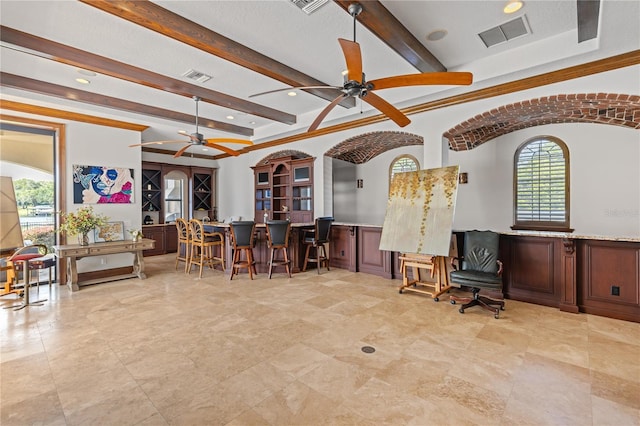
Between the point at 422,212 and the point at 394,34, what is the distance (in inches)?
96.5

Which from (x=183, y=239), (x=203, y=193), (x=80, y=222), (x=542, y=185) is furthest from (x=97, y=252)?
(x=542, y=185)

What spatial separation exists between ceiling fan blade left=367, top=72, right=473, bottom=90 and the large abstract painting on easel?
6.34ft

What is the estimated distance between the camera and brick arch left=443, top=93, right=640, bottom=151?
3656 millimetres

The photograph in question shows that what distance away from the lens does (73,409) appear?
199 cm

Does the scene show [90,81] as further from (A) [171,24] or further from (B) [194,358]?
(B) [194,358]

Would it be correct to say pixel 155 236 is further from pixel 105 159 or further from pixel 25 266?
pixel 25 266

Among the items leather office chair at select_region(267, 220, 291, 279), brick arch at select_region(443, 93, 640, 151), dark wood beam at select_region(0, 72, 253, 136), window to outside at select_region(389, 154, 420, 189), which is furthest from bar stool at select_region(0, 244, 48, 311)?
window to outside at select_region(389, 154, 420, 189)

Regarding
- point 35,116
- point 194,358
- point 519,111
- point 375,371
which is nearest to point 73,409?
point 194,358

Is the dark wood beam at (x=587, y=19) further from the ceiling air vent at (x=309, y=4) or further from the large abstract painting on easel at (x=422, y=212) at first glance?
the ceiling air vent at (x=309, y=4)

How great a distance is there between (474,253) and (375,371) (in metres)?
2.54

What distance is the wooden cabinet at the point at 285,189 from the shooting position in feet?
23.7

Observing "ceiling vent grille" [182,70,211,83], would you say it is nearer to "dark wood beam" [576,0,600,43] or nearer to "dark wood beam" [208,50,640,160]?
"dark wood beam" [208,50,640,160]

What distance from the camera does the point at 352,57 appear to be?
2457 mm

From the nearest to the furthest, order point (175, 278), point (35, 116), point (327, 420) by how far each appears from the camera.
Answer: point (327, 420)
point (35, 116)
point (175, 278)
